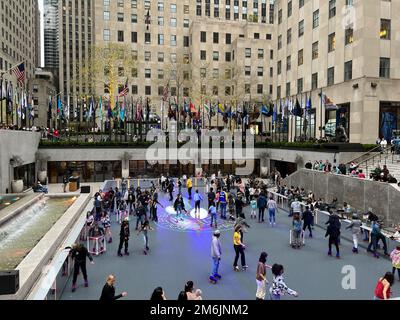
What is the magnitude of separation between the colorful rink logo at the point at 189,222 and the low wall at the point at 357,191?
25.7 ft

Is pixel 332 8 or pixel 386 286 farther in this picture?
pixel 332 8

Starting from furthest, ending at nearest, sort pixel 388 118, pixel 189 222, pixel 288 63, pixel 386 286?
pixel 288 63 → pixel 388 118 → pixel 189 222 → pixel 386 286

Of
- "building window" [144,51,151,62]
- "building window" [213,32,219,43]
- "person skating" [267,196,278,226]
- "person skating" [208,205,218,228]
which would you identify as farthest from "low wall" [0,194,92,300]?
"building window" [213,32,219,43]

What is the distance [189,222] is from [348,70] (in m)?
25.4

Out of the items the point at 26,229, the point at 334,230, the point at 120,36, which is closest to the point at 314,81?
the point at 334,230

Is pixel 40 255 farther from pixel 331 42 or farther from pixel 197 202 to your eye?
pixel 331 42

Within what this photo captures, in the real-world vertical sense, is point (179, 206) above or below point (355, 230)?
below

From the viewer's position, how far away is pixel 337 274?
12219 mm

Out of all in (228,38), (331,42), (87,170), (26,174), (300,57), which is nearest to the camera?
(26,174)

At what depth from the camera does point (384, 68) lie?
33.8m

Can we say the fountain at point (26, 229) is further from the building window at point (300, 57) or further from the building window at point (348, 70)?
the building window at point (300, 57)
